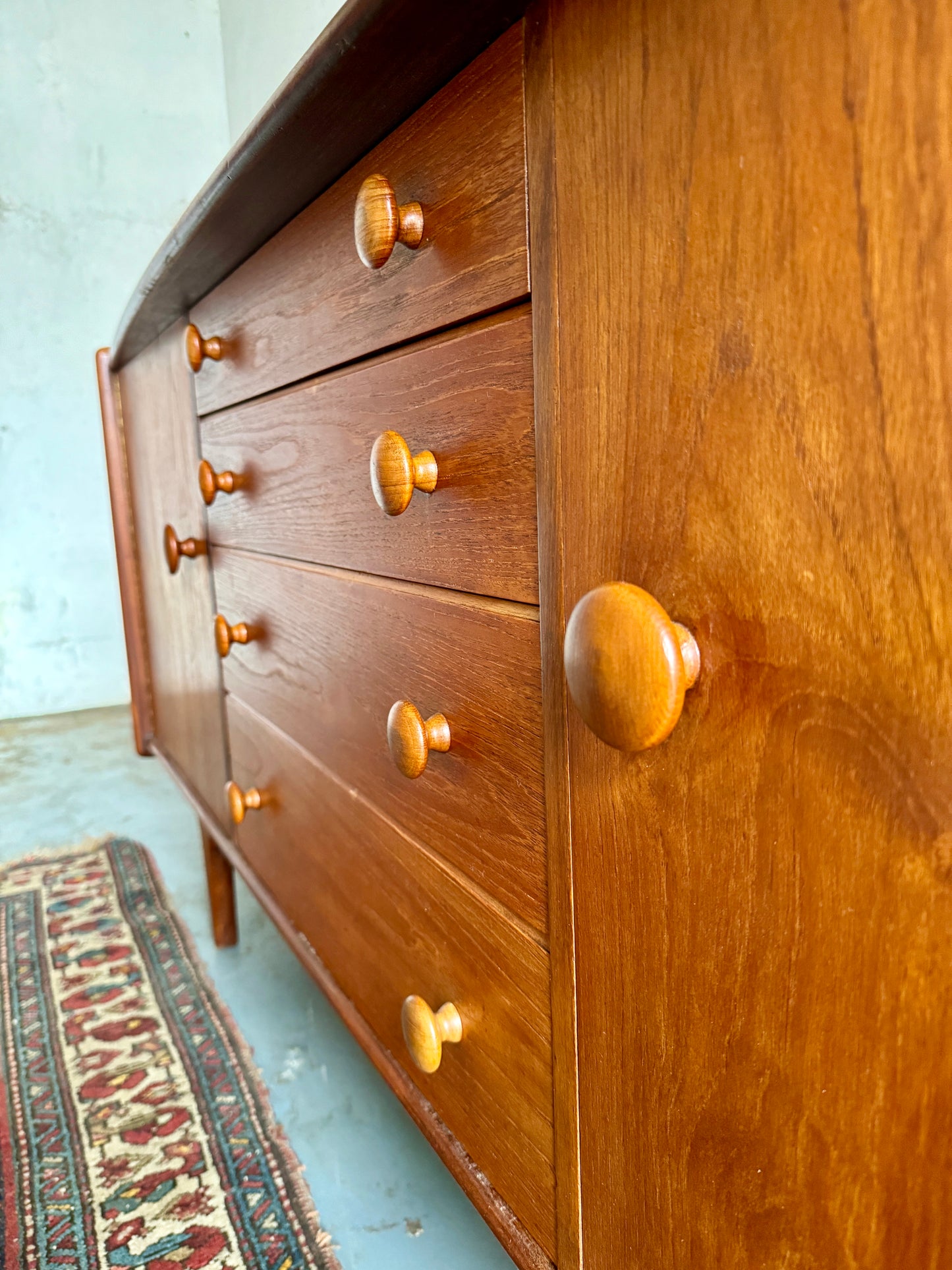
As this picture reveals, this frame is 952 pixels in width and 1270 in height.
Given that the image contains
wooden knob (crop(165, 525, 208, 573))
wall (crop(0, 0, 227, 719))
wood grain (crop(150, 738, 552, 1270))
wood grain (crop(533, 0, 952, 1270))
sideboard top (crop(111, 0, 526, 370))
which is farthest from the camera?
wall (crop(0, 0, 227, 719))

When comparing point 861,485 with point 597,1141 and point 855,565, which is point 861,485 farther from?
point 597,1141

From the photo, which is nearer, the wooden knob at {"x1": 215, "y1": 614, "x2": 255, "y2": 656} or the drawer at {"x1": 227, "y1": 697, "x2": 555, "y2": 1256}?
the drawer at {"x1": 227, "y1": 697, "x2": 555, "y2": 1256}

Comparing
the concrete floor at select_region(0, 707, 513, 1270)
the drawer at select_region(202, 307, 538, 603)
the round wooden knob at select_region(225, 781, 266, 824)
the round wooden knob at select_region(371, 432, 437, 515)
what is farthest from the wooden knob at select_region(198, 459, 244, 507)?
the concrete floor at select_region(0, 707, 513, 1270)

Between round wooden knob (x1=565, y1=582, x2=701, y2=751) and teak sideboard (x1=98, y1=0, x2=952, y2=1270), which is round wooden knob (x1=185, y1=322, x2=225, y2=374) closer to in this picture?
teak sideboard (x1=98, y1=0, x2=952, y2=1270)

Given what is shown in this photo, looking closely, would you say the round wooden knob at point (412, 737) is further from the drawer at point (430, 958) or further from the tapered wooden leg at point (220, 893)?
the tapered wooden leg at point (220, 893)

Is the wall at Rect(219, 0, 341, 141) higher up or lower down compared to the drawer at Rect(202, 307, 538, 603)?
higher up

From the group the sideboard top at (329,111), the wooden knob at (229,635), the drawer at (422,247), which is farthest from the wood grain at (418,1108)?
the sideboard top at (329,111)

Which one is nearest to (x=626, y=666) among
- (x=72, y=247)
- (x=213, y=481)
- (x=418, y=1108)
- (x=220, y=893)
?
(x=418, y=1108)

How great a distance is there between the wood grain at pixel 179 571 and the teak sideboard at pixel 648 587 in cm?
43

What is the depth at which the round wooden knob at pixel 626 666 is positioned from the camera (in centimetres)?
29

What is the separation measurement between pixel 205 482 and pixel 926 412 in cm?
71

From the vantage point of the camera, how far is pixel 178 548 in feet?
3.16

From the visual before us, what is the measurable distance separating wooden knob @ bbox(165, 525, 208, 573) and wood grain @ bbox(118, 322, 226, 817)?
0.02 m

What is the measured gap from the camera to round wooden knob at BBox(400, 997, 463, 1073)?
1.66 feet
